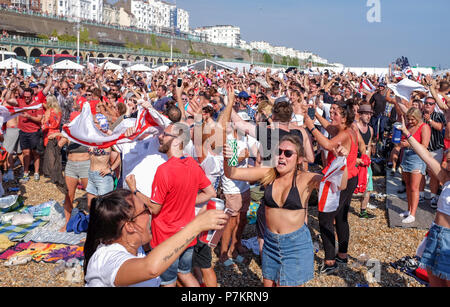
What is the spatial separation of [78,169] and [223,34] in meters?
192

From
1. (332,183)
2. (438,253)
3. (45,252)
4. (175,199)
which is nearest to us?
(438,253)

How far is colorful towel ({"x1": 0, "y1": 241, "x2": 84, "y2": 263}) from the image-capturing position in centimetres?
481

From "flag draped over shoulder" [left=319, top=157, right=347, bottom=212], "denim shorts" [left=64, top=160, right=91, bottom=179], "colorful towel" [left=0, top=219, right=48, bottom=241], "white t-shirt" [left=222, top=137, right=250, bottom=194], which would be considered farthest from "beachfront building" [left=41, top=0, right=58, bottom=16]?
"flag draped over shoulder" [left=319, top=157, right=347, bottom=212]

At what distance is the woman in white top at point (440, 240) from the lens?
286 cm

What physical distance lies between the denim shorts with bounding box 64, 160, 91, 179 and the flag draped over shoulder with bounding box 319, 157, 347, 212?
354 centimetres

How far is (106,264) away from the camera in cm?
193

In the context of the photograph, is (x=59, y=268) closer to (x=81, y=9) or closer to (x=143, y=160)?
(x=143, y=160)

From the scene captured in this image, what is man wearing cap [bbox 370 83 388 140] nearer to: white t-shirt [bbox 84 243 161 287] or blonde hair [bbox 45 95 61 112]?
blonde hair [bbox 45 95 61 112]

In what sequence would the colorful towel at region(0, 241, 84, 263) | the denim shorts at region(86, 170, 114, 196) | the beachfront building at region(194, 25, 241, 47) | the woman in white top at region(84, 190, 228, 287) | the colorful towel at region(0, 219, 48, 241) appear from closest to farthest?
1. the woman in white top at region(84, 190, 228, 287)
2. the colorful towel at region(0, 241, 84, 263)
3. the denim shorts at region(86, 170, 114, 196)
4. the colorful towel at region(0, 219, 48, 241)
5. the beachfront building at region(194, 25, 241, 47)

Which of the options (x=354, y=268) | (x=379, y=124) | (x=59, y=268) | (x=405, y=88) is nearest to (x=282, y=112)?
(x=354, y=268)
